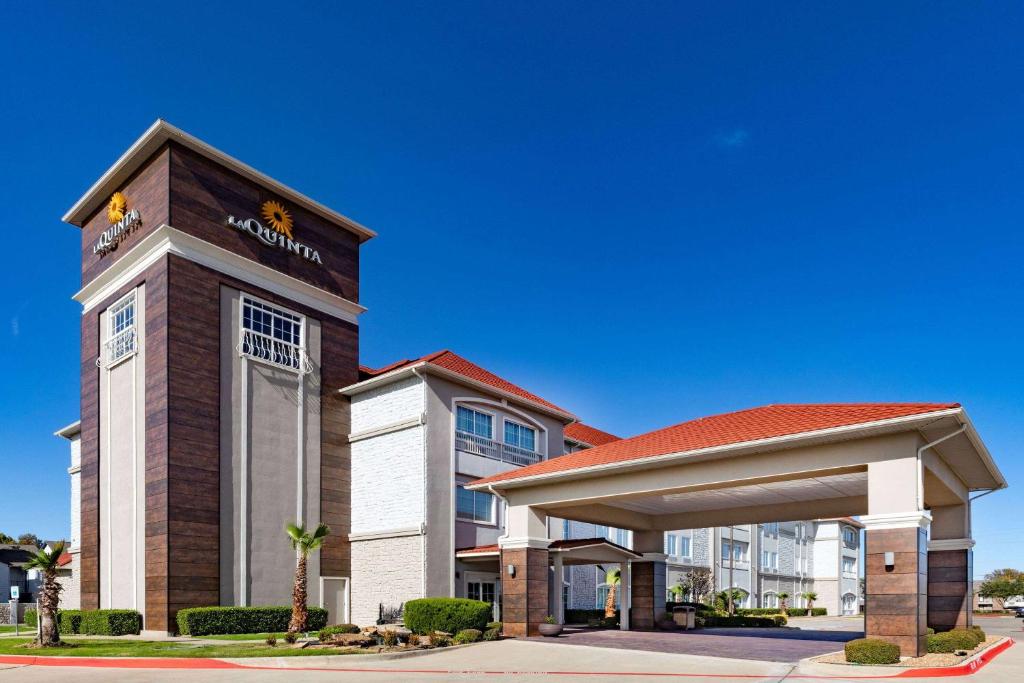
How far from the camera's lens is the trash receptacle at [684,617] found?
3250cm

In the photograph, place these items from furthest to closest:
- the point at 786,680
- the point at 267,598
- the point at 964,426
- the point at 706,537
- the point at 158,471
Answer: the point at 706,537 < the point at 267,598 < the point at 158,471 < the point at 964,426 < the point at 786,680

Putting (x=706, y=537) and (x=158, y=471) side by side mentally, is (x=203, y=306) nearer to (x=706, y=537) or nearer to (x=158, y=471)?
(x=158, y=471)

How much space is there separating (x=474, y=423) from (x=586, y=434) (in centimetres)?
1309

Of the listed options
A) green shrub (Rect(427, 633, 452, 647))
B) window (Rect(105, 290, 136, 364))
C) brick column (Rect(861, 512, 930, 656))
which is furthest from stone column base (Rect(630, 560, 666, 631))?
window (Rect(105, 290, 136, 364))

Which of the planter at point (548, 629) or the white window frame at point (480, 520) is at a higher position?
the white window frame at point (480, 520)

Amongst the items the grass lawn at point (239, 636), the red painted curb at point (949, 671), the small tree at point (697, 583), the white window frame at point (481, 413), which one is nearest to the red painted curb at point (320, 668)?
the red painted curb at point (949, 671)

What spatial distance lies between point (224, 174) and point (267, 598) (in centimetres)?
1644

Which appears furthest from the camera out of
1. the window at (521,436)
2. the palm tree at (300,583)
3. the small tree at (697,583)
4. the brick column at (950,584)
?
the small tree at (697,583)

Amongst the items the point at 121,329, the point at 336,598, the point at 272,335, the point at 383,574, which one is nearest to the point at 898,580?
the point at 383,574

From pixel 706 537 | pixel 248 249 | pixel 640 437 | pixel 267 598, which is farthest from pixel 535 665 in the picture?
pixel 706 537

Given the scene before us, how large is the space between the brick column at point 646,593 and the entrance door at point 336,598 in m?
11.7

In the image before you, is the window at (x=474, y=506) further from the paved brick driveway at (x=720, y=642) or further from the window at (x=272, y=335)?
the window at (x=272, y=335)

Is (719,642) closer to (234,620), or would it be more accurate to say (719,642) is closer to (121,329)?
(234,620)

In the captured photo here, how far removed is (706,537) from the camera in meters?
59.2
